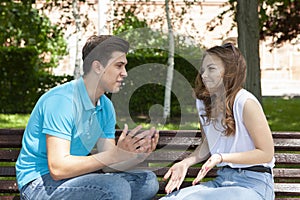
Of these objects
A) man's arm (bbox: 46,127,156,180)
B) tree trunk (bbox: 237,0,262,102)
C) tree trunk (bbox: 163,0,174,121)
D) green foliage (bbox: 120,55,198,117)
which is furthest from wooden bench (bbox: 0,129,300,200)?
green foliage (bbox: 120,55,198,117)

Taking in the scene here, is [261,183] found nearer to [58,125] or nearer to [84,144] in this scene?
[84,144]

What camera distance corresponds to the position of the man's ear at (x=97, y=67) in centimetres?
304

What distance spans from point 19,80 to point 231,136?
31.7ft

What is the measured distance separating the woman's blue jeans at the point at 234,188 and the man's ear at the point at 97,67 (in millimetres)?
732

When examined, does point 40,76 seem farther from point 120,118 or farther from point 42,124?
point 42,124

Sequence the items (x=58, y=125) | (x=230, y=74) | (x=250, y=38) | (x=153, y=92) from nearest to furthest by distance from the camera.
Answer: (x=58, y=125)
(x=230, y=74)
(x=250, y=38)
(x=153, y=92)

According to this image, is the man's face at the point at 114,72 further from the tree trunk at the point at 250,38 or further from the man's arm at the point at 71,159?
the tree trunk at the point at 250,38

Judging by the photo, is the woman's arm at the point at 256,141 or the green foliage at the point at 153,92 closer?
the woman's arm at the point at 256,141

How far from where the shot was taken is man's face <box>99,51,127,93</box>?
120 inches

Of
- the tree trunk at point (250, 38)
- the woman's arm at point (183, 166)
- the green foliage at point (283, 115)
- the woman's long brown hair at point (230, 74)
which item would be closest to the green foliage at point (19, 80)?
the green foliage at point (283, 115)

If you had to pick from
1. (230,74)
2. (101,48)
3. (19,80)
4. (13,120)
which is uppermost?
(101,48)

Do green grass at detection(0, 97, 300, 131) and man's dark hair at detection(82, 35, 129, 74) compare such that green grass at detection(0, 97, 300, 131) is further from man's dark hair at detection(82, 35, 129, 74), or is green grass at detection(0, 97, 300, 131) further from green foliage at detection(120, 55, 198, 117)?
man's dark hair at detection(82, 35, 129, 74)

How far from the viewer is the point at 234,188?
304cm

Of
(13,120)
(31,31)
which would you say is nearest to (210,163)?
(13,120)
